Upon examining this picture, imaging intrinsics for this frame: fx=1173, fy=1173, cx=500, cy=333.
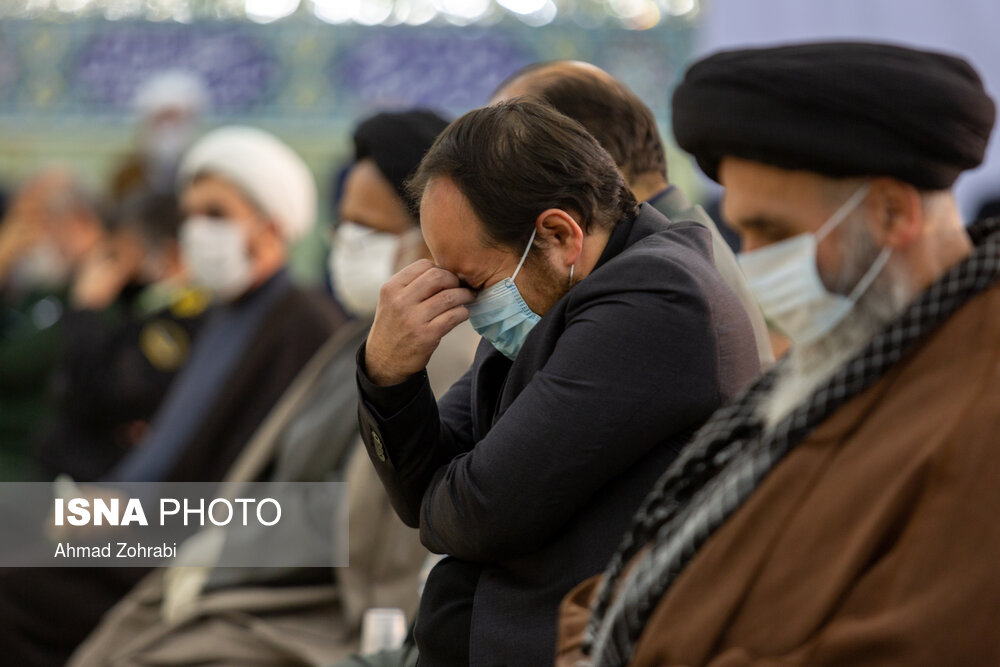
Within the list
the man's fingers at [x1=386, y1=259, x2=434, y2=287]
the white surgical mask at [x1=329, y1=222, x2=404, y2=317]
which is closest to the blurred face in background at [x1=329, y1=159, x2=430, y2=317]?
the white surgical mask at [x1=329, y1=222, x2=404, y2=317]

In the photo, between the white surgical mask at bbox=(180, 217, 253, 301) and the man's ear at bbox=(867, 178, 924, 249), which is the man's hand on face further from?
the white surgical mask at bbox=(180, 217, 253, 301)

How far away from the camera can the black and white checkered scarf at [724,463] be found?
1490mm

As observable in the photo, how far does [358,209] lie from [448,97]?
21.9 ft

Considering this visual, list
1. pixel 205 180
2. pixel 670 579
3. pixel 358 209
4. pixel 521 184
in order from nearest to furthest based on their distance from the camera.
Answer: pixel 670 579, pixel 521 184, pixel 358 209, pixel 205 180

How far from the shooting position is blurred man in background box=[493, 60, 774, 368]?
8.30 feet

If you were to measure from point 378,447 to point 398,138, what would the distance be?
1.50 metres

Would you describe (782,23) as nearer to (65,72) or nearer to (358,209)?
(358,209)

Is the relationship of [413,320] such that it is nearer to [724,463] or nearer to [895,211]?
[724,463]

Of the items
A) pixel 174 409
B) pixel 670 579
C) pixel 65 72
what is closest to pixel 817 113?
pixel 670 579

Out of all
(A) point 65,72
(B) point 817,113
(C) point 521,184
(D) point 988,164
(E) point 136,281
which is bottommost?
(A) point 65,72

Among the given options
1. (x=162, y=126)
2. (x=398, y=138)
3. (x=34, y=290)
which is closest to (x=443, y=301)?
(x=398, y=138)

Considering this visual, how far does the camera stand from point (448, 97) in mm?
10094

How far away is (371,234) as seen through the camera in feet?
11.9

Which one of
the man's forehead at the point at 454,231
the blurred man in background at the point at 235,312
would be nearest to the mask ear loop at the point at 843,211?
the man's forehead at the point at 454,231
